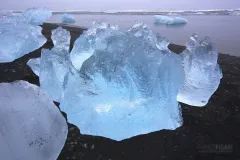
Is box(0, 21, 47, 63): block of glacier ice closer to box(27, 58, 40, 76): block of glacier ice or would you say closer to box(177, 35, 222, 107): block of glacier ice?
box(27, 58, 40, 76): block of glacier ice

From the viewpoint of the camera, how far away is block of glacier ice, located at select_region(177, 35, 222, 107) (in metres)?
3.48

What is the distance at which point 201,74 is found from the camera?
11.5 feet

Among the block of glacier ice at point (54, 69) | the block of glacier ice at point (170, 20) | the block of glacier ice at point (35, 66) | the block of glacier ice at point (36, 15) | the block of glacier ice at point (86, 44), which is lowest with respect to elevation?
the block of glacier ice at point (170, 20)

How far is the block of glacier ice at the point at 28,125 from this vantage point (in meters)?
2.26

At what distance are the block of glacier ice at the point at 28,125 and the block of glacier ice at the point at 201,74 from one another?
74.3 inches

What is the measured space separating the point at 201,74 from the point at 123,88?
1398 millimetres

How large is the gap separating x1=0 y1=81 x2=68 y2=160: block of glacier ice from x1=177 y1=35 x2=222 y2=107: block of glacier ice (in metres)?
1.89

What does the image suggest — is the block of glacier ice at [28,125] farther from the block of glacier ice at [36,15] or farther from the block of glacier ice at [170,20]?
the block of glacier ice at [170,20]

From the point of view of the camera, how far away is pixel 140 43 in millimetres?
2818

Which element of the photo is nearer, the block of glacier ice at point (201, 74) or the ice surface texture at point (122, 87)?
the ice surface texture at point (122, 87)

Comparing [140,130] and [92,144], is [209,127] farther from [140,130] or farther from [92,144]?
[92,144]

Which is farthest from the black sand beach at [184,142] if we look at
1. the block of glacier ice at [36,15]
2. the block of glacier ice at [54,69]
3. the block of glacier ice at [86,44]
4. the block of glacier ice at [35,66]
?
the block of glacier ice at [36,15]

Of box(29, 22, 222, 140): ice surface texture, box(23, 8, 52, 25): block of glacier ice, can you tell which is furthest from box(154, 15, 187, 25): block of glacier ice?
box(29, 22, 222, 140): ice surface texture

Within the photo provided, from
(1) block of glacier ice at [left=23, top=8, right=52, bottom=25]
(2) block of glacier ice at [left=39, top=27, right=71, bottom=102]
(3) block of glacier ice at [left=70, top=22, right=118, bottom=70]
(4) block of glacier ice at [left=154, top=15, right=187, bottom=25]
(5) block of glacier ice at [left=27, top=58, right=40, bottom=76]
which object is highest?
(3) block of glacier ice at [left=70, top=22, right=118, bottom=70]
